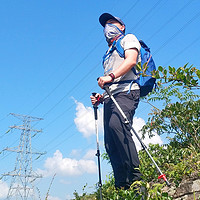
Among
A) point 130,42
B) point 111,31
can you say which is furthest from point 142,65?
point 111,31

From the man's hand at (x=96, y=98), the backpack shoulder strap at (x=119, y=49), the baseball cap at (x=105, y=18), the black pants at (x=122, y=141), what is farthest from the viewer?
the baseball cap at (x=105, y=18)

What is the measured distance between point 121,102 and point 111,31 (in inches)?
49.7

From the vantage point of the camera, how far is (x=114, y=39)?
411 centimetres

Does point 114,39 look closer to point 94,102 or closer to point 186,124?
point 94,102

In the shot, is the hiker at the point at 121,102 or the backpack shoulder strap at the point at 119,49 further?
the backpack shoulder strap at the point at 119,49

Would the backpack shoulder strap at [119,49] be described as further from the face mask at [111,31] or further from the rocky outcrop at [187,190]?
the rocky outcrop at [187,190]

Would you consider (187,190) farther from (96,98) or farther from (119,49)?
(119,49)

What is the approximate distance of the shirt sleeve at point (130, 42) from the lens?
3.70m

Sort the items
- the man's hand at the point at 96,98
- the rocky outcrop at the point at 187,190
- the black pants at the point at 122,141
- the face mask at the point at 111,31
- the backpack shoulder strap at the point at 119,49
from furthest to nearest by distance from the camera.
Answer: the face mask at the point at 111,31, the man's hand at the point at 96,98, the backpack shoulder strap at the point at 119,49, the rocky outcrop at the point at 187,190, the black pants at the point at 122,141

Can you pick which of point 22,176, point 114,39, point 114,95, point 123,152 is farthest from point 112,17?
point 22,176

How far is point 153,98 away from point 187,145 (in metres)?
1.43

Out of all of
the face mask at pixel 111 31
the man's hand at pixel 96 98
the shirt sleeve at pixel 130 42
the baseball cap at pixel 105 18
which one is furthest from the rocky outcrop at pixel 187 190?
the baseball cap at pixel 105 18

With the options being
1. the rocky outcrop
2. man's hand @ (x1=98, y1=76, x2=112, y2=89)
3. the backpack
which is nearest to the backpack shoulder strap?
the backpack

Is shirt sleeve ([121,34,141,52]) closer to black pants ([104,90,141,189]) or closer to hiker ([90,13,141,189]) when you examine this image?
hiker ([90,13,141,189])
